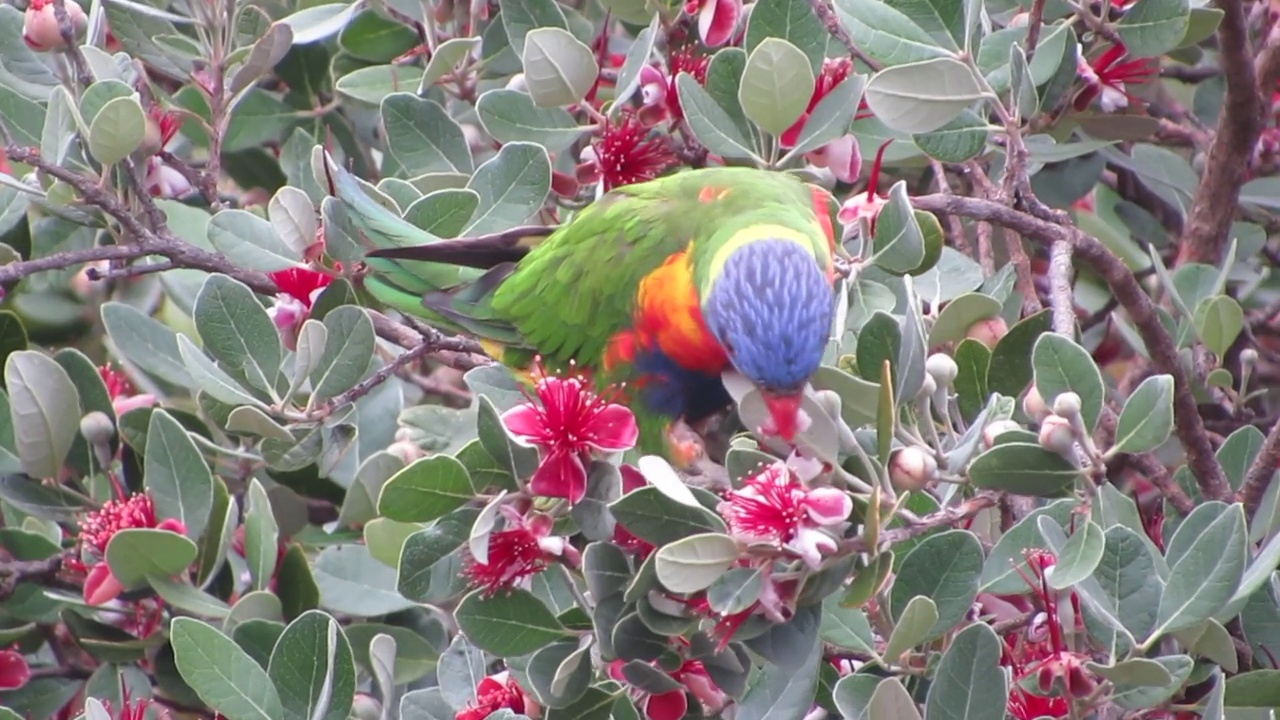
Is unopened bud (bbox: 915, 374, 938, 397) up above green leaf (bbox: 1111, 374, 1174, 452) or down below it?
above

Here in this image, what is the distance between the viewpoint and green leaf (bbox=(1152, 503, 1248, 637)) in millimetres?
1340

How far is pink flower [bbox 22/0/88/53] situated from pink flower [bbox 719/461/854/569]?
4.45ft

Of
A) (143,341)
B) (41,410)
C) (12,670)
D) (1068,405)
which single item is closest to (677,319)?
(1068,405)

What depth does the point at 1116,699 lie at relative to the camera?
54.7 inches

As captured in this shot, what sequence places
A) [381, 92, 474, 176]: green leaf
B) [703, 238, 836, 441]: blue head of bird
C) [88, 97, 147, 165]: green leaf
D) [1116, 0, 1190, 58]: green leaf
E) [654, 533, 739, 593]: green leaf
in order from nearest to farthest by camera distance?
[654, 533, 739, 593]: green leaf, [703, 238, 836, 441]: blue head of bird, [88, 97, 147, 165]: green leaf, [1116, 0, 1190, 58]: green leaf, [381, 92, 474, 176]: green leaf

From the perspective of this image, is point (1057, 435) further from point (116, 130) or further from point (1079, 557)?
point (116, 130)

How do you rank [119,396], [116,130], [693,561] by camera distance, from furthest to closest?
[119,396] < [116,130] < [693,561]

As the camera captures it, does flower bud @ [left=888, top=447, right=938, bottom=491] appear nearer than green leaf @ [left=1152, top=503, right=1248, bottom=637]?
No

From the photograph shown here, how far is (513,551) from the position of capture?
4.98ft

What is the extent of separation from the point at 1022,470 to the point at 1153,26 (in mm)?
833

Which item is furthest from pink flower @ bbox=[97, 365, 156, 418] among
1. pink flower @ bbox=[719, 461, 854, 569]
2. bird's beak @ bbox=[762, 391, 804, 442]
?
pink flower @ bbox=[719, 461, 854, 569]

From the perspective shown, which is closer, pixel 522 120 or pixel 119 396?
pixel 522 120

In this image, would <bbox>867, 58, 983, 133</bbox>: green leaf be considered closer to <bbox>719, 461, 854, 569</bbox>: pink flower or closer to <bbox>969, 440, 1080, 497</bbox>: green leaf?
<bbox>969, 440, 1080, 497</bbox>: green leaf

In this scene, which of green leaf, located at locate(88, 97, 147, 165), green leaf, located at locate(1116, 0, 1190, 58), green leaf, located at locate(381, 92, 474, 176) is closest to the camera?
green leaf, located at locate(88, 97, 147, 165)
